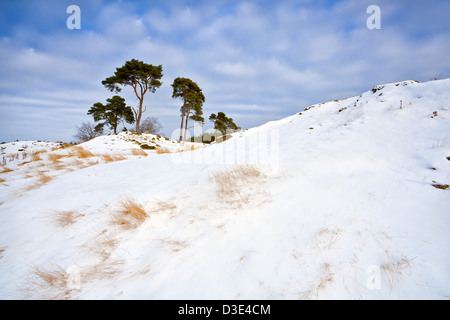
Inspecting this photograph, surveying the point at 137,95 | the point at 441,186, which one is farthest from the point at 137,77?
the point at 441,186

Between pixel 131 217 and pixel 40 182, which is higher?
pixel 40 182

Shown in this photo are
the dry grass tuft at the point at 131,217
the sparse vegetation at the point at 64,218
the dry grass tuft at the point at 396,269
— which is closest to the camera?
the dry grass tuft at the point at 396,269

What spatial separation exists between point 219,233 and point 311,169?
2.19m

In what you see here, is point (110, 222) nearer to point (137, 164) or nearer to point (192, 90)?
point (137, 164)

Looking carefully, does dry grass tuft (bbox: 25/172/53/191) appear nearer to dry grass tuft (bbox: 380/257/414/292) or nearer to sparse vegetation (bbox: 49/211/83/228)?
sparse vegetation (bbox: 49/211/83/228)

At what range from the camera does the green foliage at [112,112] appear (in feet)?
80.7

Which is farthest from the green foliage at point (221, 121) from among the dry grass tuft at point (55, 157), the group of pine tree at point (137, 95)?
the dry grass tuft at point (55, 157)

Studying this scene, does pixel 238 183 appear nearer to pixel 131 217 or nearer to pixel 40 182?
pixel 131 217

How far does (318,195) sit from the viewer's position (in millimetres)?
2523

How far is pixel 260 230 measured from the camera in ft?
6.73

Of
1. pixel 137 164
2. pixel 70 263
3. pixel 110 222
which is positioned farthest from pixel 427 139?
pixel 137 164

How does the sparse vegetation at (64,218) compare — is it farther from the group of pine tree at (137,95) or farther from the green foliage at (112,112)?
the green foliage at (112,112)

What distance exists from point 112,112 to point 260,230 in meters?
29.4

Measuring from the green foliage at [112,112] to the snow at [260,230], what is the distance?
24832 millimetres
